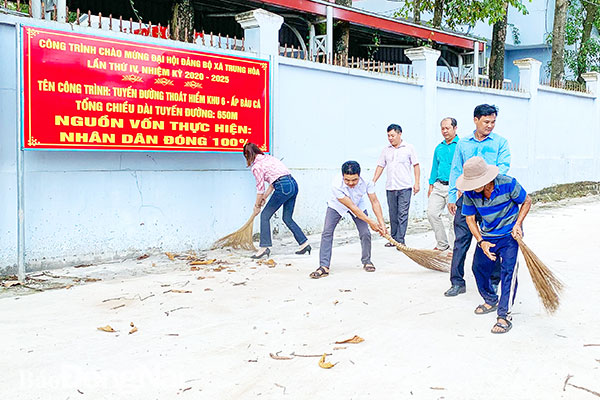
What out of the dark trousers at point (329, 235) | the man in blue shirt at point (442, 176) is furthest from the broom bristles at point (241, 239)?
the man in blue shirt at point (442, 176)

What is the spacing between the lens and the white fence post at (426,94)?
11.1 meters

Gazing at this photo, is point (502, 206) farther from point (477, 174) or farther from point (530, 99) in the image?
point (530, 99)

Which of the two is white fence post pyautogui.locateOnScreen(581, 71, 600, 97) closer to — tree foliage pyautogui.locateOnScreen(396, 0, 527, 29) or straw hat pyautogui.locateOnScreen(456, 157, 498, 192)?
tree foliage pyautogui.locateOnScreen(396, 0, 527, 29)

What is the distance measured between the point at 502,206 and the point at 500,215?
0.06 meters

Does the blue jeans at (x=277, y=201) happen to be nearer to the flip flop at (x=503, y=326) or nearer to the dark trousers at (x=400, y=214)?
the dark trousers at (x=400, y=214)

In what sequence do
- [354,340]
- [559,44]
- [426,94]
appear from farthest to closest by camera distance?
[559,44], [426,94], [354,340]

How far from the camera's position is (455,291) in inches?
214

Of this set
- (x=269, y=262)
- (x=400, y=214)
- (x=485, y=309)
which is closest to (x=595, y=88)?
(x=400, y=214)

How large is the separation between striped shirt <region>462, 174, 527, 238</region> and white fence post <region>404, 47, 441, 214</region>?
21.8 feet

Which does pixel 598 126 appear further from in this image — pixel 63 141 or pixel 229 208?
pixel 63 141

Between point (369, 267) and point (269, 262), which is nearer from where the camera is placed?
point (369, 267)

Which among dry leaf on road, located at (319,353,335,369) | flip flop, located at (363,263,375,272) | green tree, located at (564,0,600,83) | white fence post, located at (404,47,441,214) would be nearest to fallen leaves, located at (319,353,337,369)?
dry leaf on road, located at (319,353,335,369)

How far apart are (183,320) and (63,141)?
2.70 metres

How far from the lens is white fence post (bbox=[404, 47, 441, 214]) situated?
11.1 m
